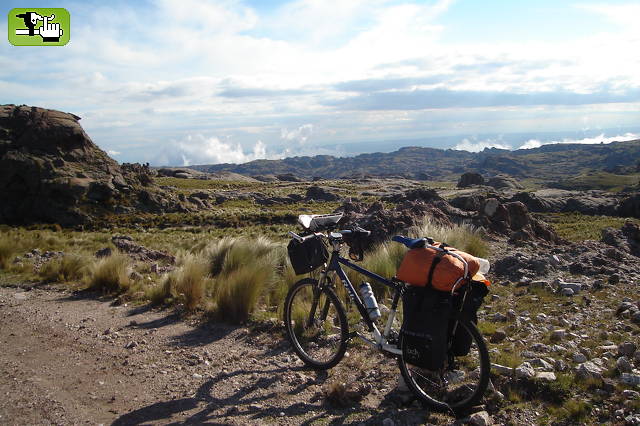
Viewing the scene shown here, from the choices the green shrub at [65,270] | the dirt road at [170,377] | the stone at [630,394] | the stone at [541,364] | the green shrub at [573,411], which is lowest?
the dirt road at [170,377]

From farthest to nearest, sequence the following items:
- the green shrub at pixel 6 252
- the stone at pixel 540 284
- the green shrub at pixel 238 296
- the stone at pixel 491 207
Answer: the stone at pixel 491 207
the green shrub at pixel 6 252
the stone at pixel 540 284
the green shrub at pixel 238 296

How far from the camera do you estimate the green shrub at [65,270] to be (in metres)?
10.0

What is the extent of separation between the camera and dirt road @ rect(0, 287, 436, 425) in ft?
13.9

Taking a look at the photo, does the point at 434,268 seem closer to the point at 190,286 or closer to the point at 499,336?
the point at 499,336

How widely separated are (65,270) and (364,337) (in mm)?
8600

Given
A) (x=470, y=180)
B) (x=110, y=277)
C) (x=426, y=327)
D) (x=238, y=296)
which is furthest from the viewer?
(x=470, y=180)

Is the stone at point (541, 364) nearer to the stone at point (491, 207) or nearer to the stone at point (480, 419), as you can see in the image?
the stone at point (480, 419)

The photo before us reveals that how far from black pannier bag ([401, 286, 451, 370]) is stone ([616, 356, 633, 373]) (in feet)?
6.74

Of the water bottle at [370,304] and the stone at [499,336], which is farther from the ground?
the water bottle at [370,304]

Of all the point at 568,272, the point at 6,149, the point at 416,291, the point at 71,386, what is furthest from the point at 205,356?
the point at 6,149

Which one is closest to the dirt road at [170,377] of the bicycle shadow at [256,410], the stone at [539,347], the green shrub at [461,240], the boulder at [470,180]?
the bicycle shadow at [256,410]

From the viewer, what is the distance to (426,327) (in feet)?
→ 12.8

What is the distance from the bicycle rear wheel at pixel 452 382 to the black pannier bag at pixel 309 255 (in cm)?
144

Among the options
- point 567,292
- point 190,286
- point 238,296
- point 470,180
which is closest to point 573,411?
point 567,292
